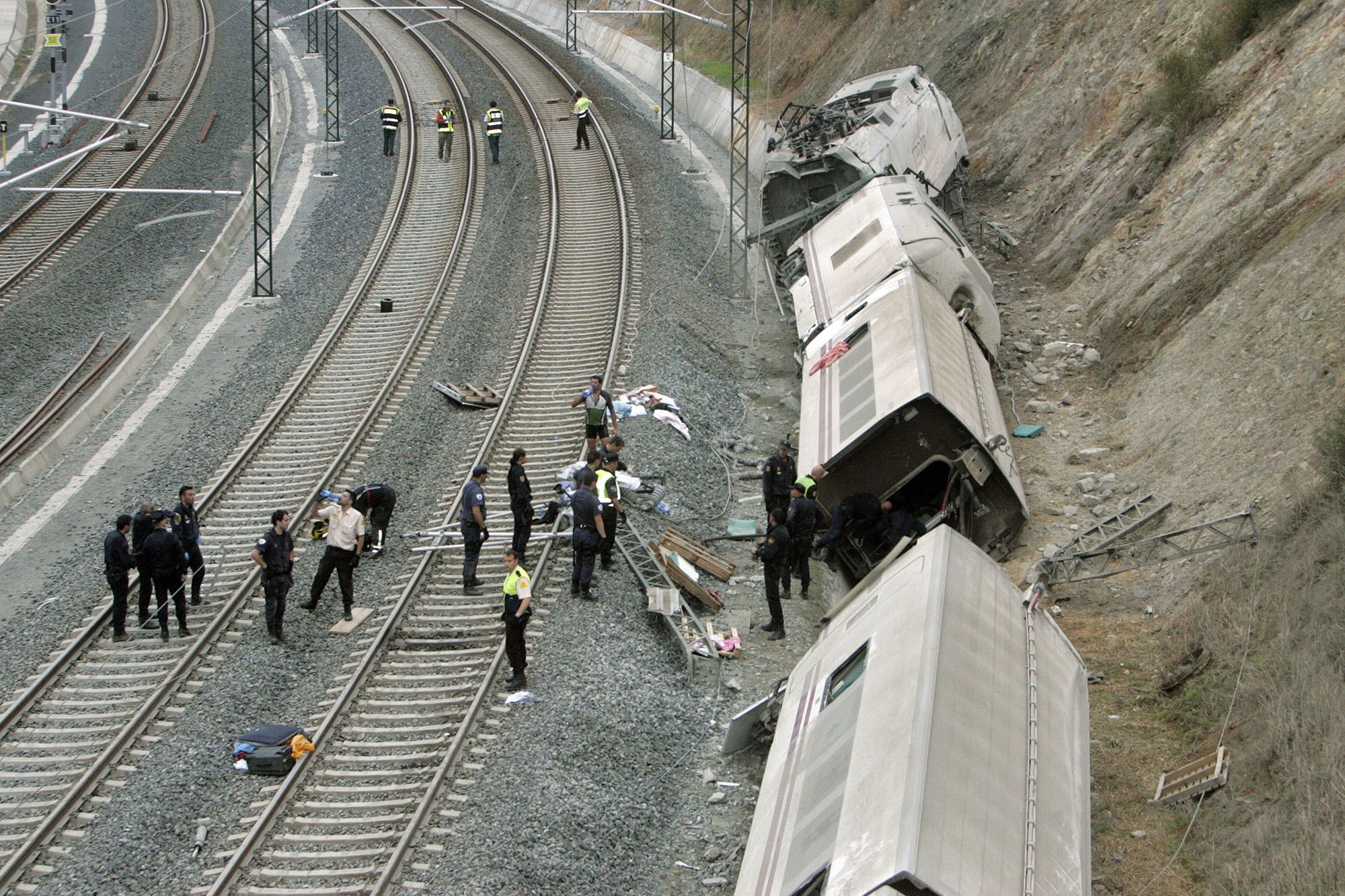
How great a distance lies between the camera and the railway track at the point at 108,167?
26125mm

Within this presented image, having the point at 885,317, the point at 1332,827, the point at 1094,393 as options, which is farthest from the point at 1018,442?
the point at 1332,827

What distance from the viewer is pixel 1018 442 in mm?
17969

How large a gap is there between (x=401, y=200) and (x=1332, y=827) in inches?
940

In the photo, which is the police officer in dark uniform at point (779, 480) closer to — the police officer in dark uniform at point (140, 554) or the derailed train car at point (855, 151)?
the police officer in dark uniform at point (140, 554)

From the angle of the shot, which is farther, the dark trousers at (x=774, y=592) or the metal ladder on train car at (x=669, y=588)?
the dark trousers at (x=774, y=592)

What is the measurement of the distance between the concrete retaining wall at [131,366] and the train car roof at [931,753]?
11847mm

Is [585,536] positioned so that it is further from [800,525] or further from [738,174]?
[738,174]

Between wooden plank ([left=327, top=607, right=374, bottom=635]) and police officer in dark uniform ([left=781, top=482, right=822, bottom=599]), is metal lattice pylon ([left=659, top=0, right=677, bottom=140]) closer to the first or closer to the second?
police officer in dark uniform ([left=781, top=482, right=822, bottom=599])

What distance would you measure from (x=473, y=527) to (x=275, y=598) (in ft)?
6.98

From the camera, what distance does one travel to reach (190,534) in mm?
13844

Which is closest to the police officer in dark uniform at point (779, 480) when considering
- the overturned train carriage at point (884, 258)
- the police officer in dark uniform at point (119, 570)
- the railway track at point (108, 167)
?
the overturned train carriage at point (884, 258)

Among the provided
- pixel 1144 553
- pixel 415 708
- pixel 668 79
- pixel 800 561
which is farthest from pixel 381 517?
pixel 668 79

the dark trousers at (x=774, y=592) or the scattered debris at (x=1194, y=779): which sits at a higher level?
the scattered debris at (x=1194, y=779)

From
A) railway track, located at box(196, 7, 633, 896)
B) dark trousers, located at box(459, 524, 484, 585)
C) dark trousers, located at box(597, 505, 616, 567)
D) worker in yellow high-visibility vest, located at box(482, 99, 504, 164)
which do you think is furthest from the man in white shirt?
worker in yellow high-visibility vest, located at box(482, 99, 504, 164)
